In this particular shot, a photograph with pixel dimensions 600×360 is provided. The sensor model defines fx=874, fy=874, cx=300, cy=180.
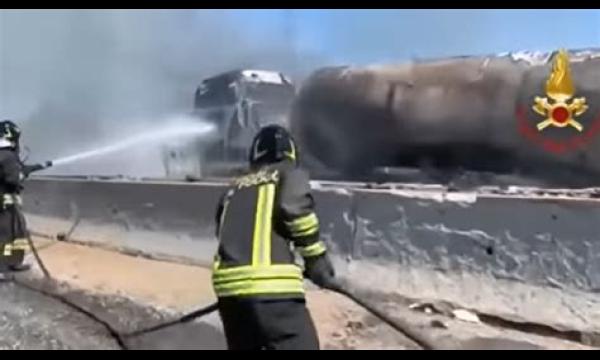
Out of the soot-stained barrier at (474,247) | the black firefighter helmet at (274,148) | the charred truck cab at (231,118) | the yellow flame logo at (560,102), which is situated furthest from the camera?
the charred truck cab at (231,118)

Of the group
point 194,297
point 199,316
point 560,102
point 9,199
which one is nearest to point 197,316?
point 199,316

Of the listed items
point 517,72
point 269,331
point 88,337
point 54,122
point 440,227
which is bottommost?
point 54,122

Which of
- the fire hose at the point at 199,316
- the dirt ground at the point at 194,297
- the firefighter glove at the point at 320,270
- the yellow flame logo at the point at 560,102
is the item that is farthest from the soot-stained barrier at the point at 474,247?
the firefighter glove at the point at 320,270

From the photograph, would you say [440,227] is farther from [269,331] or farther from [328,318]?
[269,331]

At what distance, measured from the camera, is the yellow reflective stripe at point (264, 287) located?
3.70 m

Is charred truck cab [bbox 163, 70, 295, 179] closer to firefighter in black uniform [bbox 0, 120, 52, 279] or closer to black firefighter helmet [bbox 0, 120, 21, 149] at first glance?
firefighter in black uniform [bbox 0, 120, 52, 279]

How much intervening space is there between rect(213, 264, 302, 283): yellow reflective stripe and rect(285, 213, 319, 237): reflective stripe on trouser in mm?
152

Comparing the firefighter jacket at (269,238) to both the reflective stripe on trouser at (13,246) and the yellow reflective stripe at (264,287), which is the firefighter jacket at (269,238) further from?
the reflective stripe on trouser at (13,246)

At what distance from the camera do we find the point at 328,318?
21.5 feet

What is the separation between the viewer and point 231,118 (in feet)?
44.8

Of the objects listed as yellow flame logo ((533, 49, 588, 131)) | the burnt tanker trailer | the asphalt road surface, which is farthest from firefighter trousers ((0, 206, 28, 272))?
yellow flame logo ((533, 49, 588, 131))

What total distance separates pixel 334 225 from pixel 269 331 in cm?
396

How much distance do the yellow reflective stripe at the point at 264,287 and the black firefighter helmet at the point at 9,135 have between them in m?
5.60
